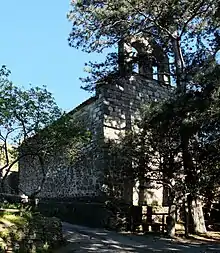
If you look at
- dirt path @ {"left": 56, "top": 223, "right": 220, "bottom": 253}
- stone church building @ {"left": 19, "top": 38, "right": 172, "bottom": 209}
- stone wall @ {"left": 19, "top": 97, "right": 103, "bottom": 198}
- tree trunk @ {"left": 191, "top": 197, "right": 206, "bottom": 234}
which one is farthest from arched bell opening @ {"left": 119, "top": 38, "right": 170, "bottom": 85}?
dirt path @ {"left": 56, "top": 223, "right": 220, "bottom": 253}

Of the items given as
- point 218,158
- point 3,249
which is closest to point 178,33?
point 218,158

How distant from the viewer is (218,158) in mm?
12734

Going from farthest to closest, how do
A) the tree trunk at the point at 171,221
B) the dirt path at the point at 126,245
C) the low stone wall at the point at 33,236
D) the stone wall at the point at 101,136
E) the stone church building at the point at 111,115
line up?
the stone church building at the point at 111,115 → the stone wall at the point at 101,136 → the tree trunk at the point at 171,221 → the dirt path at the point at 126,245 → the low stone wall at the point at 33,236

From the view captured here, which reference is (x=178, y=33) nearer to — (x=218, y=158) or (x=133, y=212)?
(x=218, y=158)

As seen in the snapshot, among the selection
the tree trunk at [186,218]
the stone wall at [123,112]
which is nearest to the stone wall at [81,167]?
the stone wall at [123,112]

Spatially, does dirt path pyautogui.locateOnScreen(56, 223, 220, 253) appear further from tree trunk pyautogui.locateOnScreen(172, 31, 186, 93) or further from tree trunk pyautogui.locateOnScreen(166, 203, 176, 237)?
tree trunk pyautogui.locateOnScreen(172, 31, 186, 93)

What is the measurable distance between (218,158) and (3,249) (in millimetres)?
8269

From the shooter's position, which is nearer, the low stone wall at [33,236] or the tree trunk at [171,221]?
the low stone wall at [33,236]

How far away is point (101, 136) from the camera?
15906 mm

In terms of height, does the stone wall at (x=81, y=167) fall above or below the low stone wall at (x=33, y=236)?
above

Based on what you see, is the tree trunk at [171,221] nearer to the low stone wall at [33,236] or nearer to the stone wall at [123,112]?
the stone wall at [123,112]

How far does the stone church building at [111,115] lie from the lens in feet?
51.8

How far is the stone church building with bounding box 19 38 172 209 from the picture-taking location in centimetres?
1579

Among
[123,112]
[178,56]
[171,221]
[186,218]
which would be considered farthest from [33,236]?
[178,56]
